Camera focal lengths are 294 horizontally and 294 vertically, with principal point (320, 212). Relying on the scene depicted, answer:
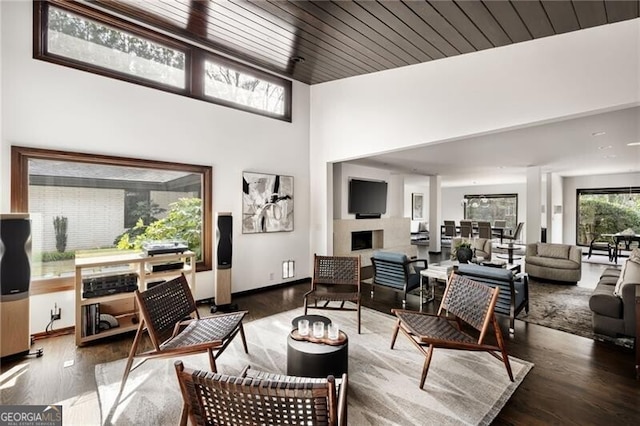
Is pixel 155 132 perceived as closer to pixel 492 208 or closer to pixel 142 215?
pixel 142 215

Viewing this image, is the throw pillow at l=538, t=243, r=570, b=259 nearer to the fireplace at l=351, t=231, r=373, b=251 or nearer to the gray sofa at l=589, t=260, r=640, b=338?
the gray sofa at l=589, t=260, r=640, b=338

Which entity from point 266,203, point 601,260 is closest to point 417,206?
point 601,260

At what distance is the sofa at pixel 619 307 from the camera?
3059mm

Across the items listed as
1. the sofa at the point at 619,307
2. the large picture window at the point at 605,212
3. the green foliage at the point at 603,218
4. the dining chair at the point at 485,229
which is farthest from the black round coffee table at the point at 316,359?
the green foliage at the point at 603,218

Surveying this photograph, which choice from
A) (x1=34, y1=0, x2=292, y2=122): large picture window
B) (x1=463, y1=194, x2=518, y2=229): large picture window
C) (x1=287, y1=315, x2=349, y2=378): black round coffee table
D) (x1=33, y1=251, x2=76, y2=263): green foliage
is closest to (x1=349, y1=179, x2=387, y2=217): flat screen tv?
(x1=34, y1=0, x2=292, y2=122): large picture window

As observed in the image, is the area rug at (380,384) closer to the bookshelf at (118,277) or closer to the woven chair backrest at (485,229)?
the bookshelf at (118,277)

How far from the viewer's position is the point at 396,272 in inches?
171

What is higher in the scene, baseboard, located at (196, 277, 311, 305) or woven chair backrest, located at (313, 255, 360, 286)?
woven chair backrest, located at (313, 255, 360, 286)

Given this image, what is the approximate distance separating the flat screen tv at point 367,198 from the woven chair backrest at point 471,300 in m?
4.48

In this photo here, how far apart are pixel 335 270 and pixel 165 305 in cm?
204

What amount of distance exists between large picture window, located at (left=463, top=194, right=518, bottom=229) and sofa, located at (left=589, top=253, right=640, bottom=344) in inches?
400

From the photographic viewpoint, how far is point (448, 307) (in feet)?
9.65

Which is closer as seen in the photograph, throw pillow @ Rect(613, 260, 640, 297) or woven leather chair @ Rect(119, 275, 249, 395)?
woven leather chair @ Rect(119, 275, 249, 395)

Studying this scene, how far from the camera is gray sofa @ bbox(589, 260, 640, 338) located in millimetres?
3059
